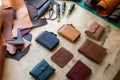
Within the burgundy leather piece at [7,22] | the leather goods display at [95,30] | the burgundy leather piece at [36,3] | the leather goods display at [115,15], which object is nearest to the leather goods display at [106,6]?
the leather goods display at [115,15]

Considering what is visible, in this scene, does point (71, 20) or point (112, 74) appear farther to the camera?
point (71, 20)

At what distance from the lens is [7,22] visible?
1290 mm

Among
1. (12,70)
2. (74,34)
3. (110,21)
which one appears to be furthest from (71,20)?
(12,70)

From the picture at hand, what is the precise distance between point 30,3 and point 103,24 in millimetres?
543

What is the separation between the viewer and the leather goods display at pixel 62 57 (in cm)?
117

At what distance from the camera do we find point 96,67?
46.4 inches

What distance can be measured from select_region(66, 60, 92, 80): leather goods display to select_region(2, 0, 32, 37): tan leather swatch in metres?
0.42

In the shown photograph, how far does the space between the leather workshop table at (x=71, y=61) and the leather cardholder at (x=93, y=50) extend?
0.03 meters

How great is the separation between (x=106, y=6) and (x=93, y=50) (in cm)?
36

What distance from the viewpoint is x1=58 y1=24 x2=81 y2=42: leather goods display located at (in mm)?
1266

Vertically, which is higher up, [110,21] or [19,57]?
[110,21]

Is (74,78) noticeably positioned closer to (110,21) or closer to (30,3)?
(110,21)

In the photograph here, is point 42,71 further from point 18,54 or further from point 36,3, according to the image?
point 36,3

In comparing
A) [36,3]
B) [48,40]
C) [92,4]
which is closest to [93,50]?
[48,40]
